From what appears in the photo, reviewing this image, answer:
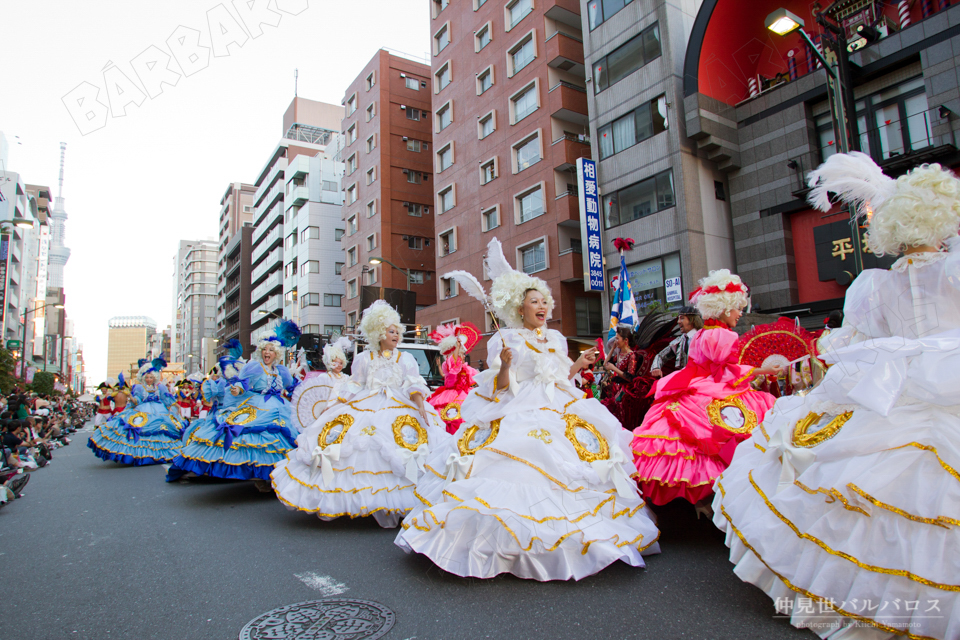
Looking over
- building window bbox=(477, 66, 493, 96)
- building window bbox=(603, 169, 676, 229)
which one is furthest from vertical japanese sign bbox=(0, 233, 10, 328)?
building window bbox=(603, 169, 676, 229)

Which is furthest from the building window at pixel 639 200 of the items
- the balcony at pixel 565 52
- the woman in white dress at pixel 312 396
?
the woman in white dress at pixel 312 396

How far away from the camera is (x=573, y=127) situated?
2312 cm

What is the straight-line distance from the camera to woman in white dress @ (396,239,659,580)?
3.23 meters

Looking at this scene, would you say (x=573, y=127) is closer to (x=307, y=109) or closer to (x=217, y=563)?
(x=217, y=563)

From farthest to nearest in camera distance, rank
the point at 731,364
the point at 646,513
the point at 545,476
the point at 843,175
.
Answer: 1. the point at 731,364
2. the point at 646,513
3. the point at 545,476
4. the point at 843,175

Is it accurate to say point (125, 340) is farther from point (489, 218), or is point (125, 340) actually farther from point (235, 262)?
point (489, 218)

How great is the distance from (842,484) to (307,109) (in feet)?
211

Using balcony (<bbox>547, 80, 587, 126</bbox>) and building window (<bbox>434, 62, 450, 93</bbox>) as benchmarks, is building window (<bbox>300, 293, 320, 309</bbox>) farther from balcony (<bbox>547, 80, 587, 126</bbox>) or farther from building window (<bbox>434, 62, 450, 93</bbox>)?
balcony (<bbox>547, 80, 587, 126</bbox>)

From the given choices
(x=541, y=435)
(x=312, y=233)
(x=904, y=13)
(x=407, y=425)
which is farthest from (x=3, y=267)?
(x=904, y=13)

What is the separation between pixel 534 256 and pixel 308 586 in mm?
20054

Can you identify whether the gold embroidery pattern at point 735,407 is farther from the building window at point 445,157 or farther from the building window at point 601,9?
the building window at point 445,157

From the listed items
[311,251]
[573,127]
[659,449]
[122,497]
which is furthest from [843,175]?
[311,251]

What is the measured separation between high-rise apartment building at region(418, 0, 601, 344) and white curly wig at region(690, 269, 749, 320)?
16.4m

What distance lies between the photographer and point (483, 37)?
27.1 m
